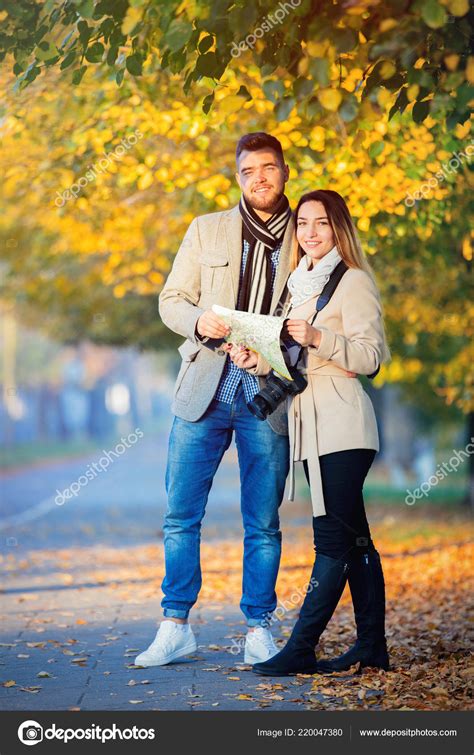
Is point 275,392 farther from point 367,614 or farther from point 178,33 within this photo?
point 178,33

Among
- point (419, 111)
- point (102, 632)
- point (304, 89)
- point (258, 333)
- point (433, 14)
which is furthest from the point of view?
point (102, 632)

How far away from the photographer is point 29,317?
80.7 ft

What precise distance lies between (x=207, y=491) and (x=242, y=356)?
777 mm

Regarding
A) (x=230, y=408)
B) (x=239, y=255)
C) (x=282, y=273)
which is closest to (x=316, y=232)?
(x=282, y=273)

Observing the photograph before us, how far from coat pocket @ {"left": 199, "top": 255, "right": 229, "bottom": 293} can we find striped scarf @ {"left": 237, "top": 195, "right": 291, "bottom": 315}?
0.11m

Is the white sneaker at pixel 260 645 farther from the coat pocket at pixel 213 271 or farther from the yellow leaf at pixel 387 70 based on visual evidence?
the yellow leaf at pixel 387 70

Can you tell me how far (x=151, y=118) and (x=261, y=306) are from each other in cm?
412

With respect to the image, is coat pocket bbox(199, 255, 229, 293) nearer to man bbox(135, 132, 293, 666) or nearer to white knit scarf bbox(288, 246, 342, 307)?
man bbox(135, 132, 293, 666)

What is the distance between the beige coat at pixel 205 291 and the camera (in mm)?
A: 5766

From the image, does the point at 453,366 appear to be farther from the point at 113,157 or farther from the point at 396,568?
the point at 113,157

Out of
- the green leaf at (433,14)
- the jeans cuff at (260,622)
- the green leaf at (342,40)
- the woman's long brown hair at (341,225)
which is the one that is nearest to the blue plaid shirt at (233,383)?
the woman's long brown hair at (341,225)

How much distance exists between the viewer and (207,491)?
5.89 metres
